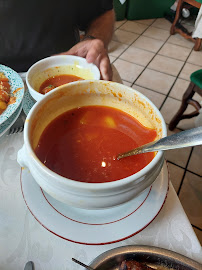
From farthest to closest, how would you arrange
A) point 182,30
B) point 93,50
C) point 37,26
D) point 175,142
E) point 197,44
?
point 182,30
point 197,44
point 37,26
point 93,50
point 175,142

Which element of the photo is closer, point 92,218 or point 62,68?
point 92,218

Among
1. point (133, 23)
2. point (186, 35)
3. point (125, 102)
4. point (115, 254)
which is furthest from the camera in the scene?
point (133, 23)

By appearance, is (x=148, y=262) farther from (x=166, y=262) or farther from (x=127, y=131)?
(x=127, y=131)

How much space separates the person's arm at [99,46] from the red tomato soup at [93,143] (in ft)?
0.80

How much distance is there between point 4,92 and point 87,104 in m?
0.28

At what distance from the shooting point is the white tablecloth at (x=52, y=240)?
394 mm

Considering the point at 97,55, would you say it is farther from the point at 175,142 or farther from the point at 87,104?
the point at 175,142

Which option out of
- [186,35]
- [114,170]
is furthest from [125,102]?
[186,35]

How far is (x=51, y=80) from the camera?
0.68 meters

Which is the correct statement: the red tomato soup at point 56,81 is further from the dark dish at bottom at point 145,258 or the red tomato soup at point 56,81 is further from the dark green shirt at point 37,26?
the dark dish at bottom at point 145,258

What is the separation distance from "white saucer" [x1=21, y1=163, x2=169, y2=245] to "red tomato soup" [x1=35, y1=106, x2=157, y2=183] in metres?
0.08

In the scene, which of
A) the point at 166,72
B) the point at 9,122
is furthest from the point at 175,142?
the point at 166,72

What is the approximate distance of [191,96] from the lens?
1496mm

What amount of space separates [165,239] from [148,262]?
0.05 meters
